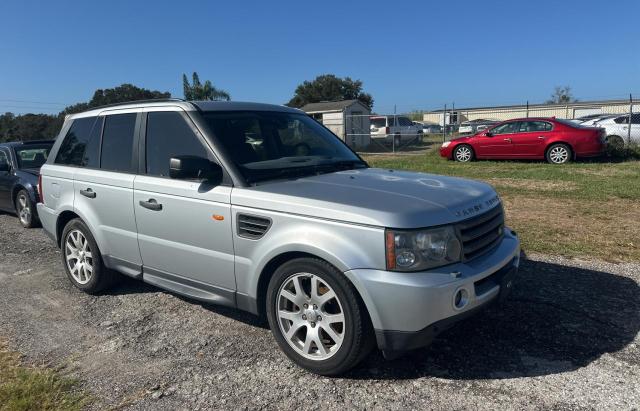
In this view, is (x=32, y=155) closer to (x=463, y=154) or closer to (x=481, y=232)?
(x=481, y=232)

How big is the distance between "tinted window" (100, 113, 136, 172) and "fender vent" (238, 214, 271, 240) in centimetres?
149

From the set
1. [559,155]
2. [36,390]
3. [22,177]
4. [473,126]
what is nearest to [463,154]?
[559,155]

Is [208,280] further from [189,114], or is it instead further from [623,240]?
[623,240]

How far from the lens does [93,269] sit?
16.1 feet

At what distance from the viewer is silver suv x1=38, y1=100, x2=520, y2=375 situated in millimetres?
2971

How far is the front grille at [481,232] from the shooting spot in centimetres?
318

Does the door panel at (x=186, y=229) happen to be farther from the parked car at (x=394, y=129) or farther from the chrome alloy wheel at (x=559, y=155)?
the parked car at (x=394, y=129)

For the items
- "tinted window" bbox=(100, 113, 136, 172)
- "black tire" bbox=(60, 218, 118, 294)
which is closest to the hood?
"tinted window" bbox=(100, 113, 136, 172)

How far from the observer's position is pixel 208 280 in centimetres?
384

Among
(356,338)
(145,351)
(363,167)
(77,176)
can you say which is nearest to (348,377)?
(356,338)

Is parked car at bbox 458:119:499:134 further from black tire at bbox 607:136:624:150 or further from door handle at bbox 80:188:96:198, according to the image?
door handle at bbox 80:188:96:198

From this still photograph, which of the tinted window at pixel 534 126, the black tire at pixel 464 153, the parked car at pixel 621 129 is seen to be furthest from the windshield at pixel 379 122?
the tinted window at pixel 534 126

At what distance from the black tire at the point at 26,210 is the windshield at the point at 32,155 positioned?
0.63 metres

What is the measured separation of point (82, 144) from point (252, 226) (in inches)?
105
